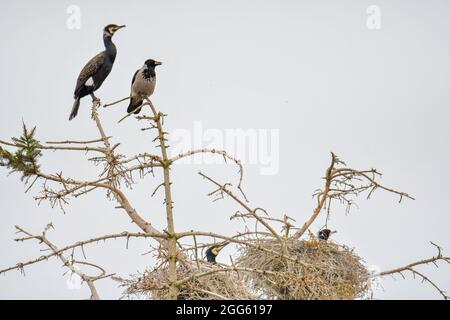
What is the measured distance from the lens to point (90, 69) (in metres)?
14.6

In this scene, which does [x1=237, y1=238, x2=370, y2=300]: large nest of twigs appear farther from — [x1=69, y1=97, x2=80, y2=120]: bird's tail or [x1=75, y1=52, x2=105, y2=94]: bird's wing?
[x1=75, y1=52, x2=105, y2=94]: bird's wing

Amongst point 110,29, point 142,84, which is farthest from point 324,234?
point 110,29

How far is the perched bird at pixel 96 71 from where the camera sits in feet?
46.7

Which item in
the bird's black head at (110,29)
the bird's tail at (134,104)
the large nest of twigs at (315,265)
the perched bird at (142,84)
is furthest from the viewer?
the bird's black head at (110,29)

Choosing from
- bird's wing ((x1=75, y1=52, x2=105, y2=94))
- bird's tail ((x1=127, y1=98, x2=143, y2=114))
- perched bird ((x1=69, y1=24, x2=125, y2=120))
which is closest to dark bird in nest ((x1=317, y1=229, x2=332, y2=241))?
bird's tail ((x1=127, y1=98, x2=143, y2=114))

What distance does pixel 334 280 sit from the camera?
10.2 metres

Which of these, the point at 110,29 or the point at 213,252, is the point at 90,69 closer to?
the point at 110,29

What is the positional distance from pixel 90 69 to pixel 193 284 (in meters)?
6.98

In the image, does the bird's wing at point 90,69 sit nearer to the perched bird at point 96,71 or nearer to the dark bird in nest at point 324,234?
the perched bird at point 96,71

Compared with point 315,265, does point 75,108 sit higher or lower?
higher

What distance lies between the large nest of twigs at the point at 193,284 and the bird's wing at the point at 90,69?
6071mm

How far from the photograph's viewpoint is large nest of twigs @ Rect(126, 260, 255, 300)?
8164 mm

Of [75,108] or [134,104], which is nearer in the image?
[134,104]

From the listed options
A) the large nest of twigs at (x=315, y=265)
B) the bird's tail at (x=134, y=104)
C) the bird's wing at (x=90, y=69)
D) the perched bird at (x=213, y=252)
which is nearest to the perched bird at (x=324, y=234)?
the large nest of twigs at (x=315, y=265)
